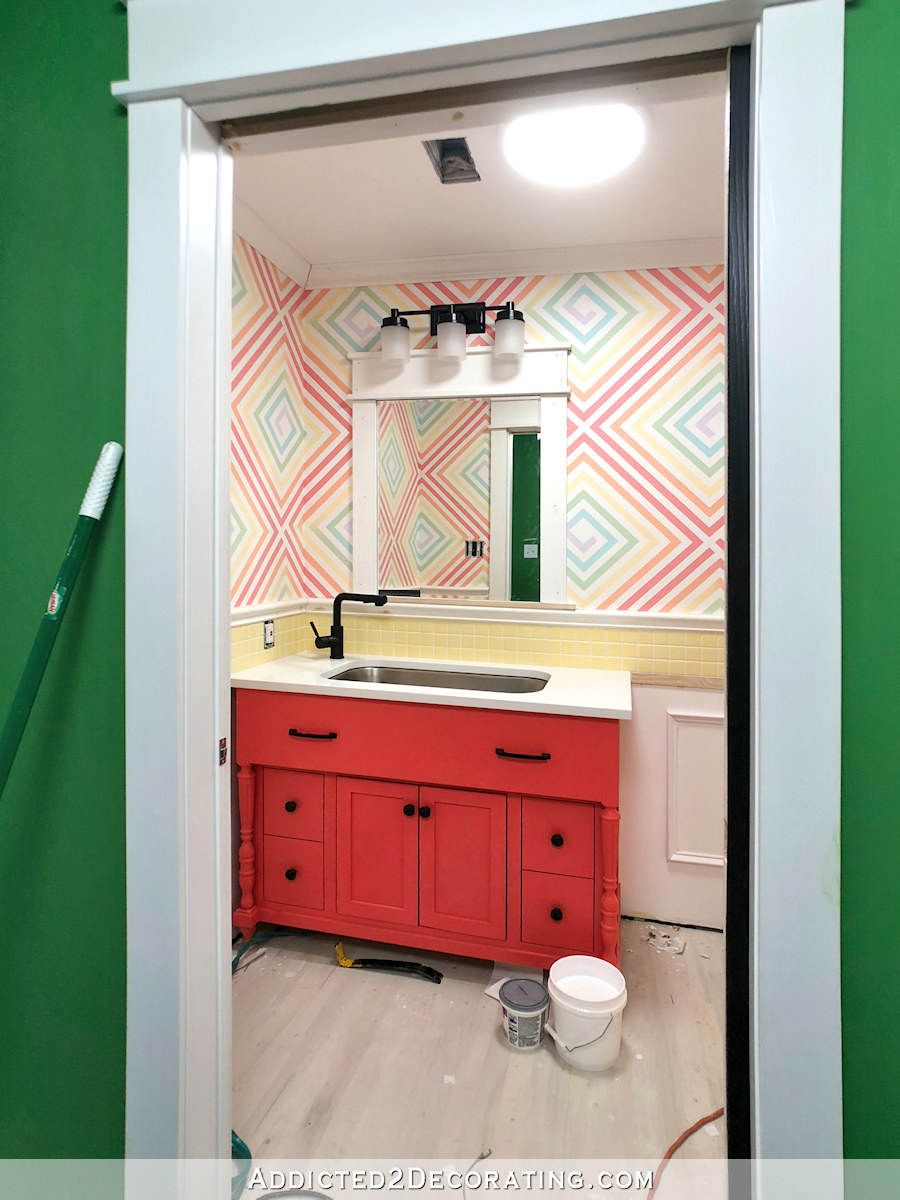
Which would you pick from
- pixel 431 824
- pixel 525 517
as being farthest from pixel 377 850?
pixel 525 517

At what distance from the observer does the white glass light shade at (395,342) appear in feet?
7.97

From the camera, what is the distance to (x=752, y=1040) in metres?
0.82

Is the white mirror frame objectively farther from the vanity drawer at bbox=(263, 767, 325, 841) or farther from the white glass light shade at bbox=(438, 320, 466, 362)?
the vanity drawer at bbox=(263, 767, 325, 841)

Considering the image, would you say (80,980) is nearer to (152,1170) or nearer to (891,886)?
(152,1170)

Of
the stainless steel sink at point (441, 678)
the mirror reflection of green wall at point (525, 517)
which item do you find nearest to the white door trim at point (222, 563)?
the stainless steel sink at point (441, 678)

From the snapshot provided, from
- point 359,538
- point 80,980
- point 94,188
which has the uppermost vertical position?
point 94,188

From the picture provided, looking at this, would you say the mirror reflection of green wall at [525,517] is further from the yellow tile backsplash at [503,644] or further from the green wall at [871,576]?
the green wall at [871,576]

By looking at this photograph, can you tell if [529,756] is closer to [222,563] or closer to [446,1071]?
[446,1071]

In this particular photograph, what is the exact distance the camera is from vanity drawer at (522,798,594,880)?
1.93m

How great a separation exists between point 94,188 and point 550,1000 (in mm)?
2121

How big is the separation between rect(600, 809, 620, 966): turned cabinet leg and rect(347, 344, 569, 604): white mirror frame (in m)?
0.84

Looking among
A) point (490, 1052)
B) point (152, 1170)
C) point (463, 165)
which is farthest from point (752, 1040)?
point (463, 165)

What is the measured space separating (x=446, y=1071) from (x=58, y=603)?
148cm

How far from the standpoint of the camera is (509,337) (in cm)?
233
